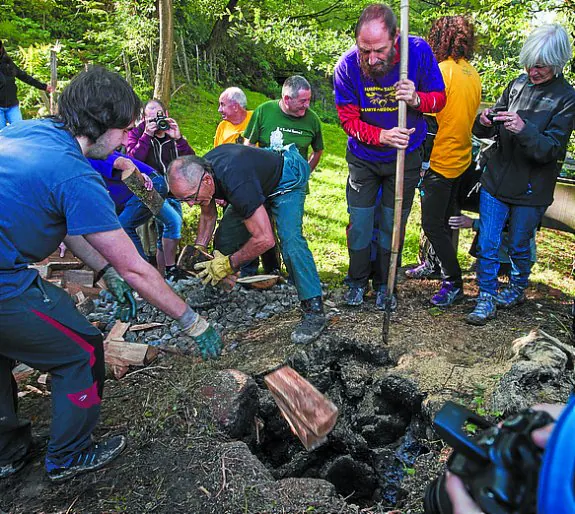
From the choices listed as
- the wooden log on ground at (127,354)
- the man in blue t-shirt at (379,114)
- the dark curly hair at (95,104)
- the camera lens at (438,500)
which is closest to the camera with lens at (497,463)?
the camera lens at (438,500)

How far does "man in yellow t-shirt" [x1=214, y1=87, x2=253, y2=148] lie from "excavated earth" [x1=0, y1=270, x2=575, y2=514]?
1.85 meters

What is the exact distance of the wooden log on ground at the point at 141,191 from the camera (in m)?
3.93

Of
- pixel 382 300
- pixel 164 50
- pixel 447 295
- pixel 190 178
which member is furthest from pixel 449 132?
pixel 164 50

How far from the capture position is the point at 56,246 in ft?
7.72

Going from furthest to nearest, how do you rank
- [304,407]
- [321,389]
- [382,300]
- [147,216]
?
[147,216]
[382,300]
[321,389]
[304,407]

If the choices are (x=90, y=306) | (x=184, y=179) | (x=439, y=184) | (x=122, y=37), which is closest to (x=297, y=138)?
(x=439, y=184)

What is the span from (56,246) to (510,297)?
11.0ft

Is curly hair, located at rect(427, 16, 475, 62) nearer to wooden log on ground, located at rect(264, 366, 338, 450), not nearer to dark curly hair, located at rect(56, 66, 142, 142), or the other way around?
dark curly hair, located at rect(56, 66, 142, 142)

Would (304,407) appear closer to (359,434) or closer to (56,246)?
(359,434)

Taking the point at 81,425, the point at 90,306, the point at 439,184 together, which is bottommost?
the point at 90,306

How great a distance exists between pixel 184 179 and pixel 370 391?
1828mm

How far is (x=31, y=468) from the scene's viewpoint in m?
2.56

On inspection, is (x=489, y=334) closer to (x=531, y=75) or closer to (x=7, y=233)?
(x=531, y=75)

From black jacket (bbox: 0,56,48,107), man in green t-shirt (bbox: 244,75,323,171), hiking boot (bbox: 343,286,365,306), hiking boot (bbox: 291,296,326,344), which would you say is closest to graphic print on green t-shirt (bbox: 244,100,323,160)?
man in green t-shirt (bbox: 244,75,323,171)
